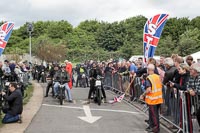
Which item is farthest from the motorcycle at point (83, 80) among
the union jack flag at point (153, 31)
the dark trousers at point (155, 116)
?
the dark trousers at point (155, 116)

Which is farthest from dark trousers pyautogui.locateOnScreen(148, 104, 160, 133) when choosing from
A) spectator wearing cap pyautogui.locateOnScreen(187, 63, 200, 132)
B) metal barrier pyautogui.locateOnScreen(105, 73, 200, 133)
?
spectator wearing cap pyautogui.locateOnScreen(187, 63, 200, 132)

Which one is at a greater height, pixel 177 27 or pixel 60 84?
pixel 177 27

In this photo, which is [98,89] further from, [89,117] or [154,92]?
[154,92]

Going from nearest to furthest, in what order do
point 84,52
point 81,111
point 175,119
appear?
point 175,119
point 81,111
point 84,52

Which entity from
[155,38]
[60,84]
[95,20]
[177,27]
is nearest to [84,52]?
[177,27]

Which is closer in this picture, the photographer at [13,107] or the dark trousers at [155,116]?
the dark trousers at [155,116]

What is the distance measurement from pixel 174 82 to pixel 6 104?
5.32 m

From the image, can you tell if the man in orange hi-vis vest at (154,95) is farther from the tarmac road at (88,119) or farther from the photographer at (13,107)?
the photographer at (13,107)

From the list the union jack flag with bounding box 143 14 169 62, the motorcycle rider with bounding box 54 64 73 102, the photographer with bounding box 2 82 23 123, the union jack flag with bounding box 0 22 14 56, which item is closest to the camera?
the photographer with bounding box 2 82 23 123

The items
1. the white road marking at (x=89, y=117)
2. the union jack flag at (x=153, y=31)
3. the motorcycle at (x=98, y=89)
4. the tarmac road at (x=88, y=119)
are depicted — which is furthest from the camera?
the motorcycle at (x=98, y=89)

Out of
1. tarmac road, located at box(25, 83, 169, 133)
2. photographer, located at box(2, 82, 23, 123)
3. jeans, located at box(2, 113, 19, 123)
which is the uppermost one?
photographer, located at box(2, 82, 23, 123)

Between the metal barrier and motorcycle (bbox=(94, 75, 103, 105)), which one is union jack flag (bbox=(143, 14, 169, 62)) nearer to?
the metal barrier

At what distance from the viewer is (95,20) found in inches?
3888

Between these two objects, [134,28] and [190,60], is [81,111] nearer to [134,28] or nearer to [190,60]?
[190,60]
